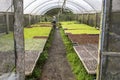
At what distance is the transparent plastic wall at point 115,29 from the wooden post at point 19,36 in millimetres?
1327

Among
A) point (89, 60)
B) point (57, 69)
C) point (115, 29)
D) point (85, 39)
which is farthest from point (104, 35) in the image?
point (85, 39)

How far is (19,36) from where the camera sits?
2951 millimetres

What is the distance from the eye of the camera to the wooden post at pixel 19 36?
2844 mm

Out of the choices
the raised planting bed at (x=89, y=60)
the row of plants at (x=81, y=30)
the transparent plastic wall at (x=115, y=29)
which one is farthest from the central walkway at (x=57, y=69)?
the row of plants at (x=81, y=30)

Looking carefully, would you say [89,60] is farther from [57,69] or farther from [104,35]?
[104,35]

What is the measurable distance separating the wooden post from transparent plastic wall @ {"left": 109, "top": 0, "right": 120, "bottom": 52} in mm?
1327

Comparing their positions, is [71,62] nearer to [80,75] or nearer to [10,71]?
[80,75]

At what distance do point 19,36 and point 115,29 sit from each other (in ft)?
4.68

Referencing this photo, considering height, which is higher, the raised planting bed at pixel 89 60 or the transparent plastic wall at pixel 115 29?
the transparent plastic wall at pixel 115 29

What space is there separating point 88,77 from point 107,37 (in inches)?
66.8

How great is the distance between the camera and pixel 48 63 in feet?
21.1

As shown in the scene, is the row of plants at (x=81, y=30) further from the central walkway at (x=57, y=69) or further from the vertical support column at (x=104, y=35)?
the vertical support column at (x=104, y=35)

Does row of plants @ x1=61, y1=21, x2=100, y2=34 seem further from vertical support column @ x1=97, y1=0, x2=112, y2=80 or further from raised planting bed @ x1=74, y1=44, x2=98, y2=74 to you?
vertical support column @ x1=97, y1=0, x2=112, y2=80

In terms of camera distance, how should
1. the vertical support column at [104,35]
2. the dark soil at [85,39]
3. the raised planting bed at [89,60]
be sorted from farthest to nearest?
the dark soil at [85,39]
the raised planting bed at [89,60]
the vertical support column at [104,35]
